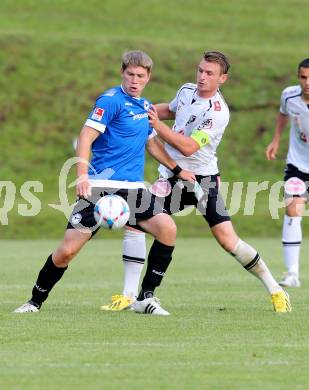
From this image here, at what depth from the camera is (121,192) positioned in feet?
33.8

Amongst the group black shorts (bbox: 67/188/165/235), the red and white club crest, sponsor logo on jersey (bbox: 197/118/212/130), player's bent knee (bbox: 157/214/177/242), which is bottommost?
the red and white club crest

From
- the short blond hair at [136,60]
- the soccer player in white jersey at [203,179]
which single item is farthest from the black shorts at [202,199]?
the short blond hair at [136,60]

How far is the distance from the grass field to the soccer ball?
0.83 metres

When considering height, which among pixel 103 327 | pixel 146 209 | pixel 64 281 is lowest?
pixel 64 281

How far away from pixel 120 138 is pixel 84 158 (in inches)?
20.2

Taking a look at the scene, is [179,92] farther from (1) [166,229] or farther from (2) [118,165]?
(1) [166,229]

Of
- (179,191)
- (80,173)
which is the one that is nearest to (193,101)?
(179,191)

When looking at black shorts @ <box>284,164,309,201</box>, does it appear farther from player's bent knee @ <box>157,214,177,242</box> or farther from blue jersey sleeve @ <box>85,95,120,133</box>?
blue jersey sleeve @ <box>85,95,120,133</box>

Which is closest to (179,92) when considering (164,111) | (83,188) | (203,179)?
(164,111)

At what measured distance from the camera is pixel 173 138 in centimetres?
1045

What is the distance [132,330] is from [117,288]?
166 inches

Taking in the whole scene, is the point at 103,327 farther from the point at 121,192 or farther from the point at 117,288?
the point at 117,288

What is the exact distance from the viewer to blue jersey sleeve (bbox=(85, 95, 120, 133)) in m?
10.0

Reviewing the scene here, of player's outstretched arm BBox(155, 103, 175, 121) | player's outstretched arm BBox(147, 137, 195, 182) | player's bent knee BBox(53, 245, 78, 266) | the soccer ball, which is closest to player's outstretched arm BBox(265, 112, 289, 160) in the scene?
player's outstretched arm BBox(155, 103, 175, 121)
